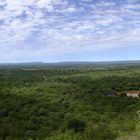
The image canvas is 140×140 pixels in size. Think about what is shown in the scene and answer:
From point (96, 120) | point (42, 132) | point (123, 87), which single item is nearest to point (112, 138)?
point (42, 132)

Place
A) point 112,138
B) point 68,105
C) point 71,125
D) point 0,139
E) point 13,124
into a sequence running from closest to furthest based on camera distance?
1. point 112,138
2. point 0,139
3. point 71,125
4. point 13,124
5. point 68,105

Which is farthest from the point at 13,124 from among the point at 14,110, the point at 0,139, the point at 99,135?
the point at 99,135

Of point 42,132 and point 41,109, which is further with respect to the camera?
point 41,109

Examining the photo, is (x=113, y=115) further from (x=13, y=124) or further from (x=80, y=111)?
(x=13, y=124)

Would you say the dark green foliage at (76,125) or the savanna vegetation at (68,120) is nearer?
the savanna vegetation at (68,120)

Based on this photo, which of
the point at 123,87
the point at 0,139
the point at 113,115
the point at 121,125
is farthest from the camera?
the point at 123,87

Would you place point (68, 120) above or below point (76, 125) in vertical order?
above

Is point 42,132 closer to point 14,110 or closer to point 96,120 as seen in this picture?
point 96,120

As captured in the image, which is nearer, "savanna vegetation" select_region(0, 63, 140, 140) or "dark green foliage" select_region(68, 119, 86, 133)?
"savanna vegetation" select_region(0, 63, 140, 140)

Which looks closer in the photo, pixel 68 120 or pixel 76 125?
pixel 76 125
